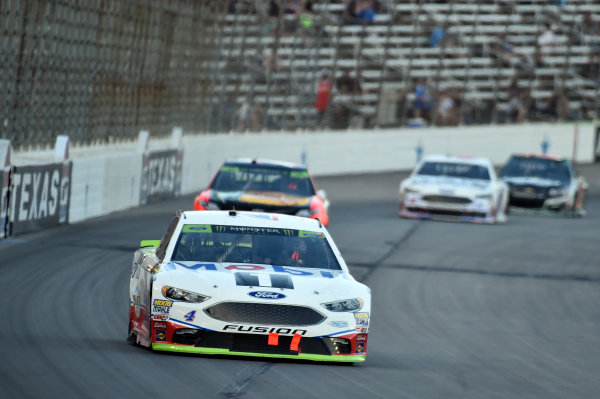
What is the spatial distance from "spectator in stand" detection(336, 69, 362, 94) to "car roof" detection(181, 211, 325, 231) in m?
26.4

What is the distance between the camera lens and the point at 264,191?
59.8 ft

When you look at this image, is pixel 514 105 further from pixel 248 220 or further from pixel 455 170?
pixel 248 220

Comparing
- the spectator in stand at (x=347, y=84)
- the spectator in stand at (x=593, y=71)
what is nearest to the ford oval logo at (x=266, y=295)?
the spectator in stand at (x=347, y=84)

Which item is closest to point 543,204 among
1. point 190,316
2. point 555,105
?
point 555,105

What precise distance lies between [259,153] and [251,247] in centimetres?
2301

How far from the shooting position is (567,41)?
4309cm

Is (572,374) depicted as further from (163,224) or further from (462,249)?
(163,224)

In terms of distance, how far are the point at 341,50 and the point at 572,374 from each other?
1085 inches

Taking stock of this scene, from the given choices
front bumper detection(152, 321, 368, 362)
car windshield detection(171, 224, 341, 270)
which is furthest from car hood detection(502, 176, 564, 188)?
front bumper detection(152, 321, 368, 362)

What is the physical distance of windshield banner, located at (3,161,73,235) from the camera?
1703 centimetres

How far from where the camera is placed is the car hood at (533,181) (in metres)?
27.0

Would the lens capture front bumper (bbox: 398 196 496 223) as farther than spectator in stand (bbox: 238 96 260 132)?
No

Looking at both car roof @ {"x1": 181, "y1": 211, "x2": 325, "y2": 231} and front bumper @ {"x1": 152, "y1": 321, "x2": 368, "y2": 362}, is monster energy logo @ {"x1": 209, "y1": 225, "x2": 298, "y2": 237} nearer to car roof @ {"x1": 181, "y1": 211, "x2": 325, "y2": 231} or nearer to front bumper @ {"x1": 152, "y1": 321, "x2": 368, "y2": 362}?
car roof @ {"x1": 181, "y1": 211, "x2": 325, "y2": 231}

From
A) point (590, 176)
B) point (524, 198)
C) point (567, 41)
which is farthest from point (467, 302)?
point (567, 41)
